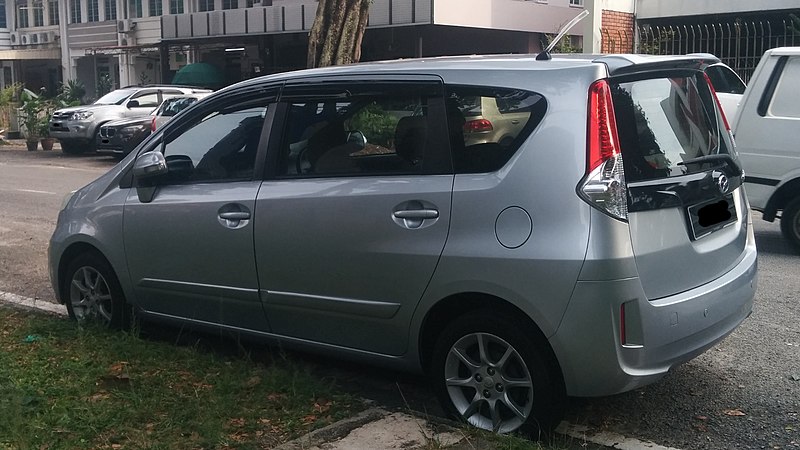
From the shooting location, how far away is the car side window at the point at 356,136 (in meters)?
4.62

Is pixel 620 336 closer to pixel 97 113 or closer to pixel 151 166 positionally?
pixel 151 166

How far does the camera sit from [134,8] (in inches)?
1560

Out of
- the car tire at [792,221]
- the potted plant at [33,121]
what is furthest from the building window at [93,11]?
the car tire at [792,221]

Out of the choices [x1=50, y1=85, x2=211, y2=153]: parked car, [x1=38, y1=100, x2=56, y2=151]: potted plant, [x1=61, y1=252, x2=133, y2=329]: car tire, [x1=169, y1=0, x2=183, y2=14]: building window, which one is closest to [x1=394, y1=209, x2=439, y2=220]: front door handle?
[x1=61, y1=252, x2=133, y2=329]: car tire

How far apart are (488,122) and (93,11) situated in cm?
4089

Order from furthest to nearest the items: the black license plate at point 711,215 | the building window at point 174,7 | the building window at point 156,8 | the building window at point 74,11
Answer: the building window at point 74,11 → the building window at point 156,8 → the building window at point 174,7 → the black license plate at point 711,215

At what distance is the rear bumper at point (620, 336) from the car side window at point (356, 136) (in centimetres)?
110

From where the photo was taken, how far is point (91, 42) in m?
41.4

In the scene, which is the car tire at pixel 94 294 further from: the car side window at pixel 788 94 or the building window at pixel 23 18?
the building window at pixel 23 18

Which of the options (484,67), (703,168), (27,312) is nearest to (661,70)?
(703,168)

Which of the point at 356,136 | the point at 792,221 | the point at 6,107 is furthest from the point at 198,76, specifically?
the point at 356,136

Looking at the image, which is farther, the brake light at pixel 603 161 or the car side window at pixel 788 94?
the car side window at pixel 788 94

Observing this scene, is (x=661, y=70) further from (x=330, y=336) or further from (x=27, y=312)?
(x=27, y=312)

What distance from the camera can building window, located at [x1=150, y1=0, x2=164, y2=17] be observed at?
125ft
